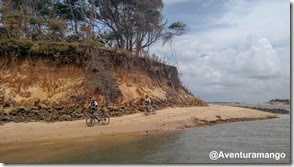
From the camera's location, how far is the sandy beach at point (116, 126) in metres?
16.4

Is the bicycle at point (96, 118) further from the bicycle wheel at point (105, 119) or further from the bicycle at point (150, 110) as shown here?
the bicycle at point (150, 110)

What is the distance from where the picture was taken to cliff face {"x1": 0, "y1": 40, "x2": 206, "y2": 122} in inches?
838

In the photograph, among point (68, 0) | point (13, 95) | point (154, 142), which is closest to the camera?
point (154, 142)

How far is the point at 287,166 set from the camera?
8.92m

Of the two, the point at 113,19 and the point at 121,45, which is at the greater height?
the point at 113,19

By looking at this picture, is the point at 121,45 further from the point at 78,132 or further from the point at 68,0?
the point at 78,132

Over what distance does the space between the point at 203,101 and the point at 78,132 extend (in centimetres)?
1793

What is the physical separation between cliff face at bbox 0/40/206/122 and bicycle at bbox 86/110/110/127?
2.55 meters

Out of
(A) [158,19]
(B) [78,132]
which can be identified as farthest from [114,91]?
(A) [158,19]

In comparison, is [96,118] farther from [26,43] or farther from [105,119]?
[26,43]

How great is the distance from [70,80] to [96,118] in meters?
5.01

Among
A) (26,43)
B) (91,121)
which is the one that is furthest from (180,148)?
(26,43)

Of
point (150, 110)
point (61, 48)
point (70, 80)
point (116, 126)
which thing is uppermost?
point (61, 48)

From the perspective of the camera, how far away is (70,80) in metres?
22.9
